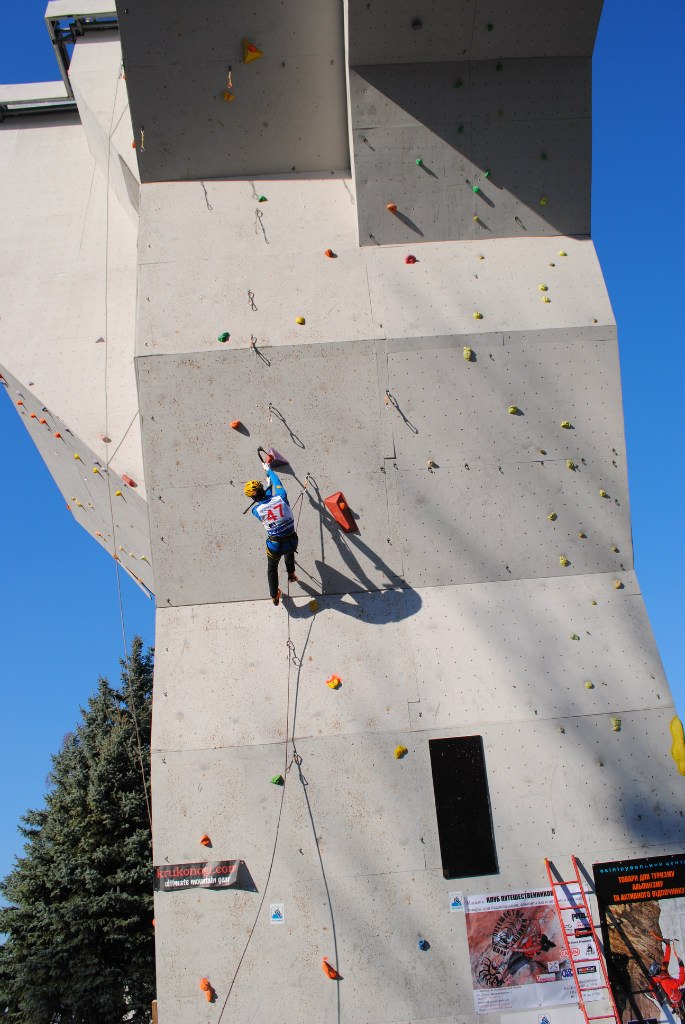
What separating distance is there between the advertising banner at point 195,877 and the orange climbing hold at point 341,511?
2180mm

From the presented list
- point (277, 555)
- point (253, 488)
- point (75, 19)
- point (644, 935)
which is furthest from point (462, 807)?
A: point (75, 19)

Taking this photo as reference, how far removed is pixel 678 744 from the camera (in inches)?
202

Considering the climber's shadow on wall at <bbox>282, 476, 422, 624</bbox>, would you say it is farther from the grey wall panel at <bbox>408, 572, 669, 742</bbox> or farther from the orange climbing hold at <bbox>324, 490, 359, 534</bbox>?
the grey wall panel at <bbox>408, 572, 669, 742</bbox>

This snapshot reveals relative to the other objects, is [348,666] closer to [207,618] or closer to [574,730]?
[207,618]

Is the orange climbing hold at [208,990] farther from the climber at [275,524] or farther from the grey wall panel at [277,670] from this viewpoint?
the climber at [275,524]

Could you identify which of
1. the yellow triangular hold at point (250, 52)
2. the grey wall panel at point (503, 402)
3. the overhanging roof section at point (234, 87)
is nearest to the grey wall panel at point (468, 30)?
the overhanging roof section at point (234, 87)

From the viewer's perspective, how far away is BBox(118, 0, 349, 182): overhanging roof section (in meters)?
5.78

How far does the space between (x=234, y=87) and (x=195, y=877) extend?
17.3 feet

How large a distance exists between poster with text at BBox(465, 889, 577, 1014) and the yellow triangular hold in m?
5.71

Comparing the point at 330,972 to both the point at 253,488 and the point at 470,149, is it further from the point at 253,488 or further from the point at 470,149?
the point at 470,149

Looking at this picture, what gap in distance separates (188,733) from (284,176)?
404cm

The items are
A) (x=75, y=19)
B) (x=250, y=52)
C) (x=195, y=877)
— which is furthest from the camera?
(x=75, y=19)

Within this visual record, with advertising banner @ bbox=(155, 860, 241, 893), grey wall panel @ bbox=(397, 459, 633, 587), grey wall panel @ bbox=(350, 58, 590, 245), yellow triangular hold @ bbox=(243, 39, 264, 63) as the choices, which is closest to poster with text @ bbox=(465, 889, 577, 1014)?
advertising banner @ bbox=(155, 860, 241, 893)

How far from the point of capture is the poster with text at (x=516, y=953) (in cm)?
488
